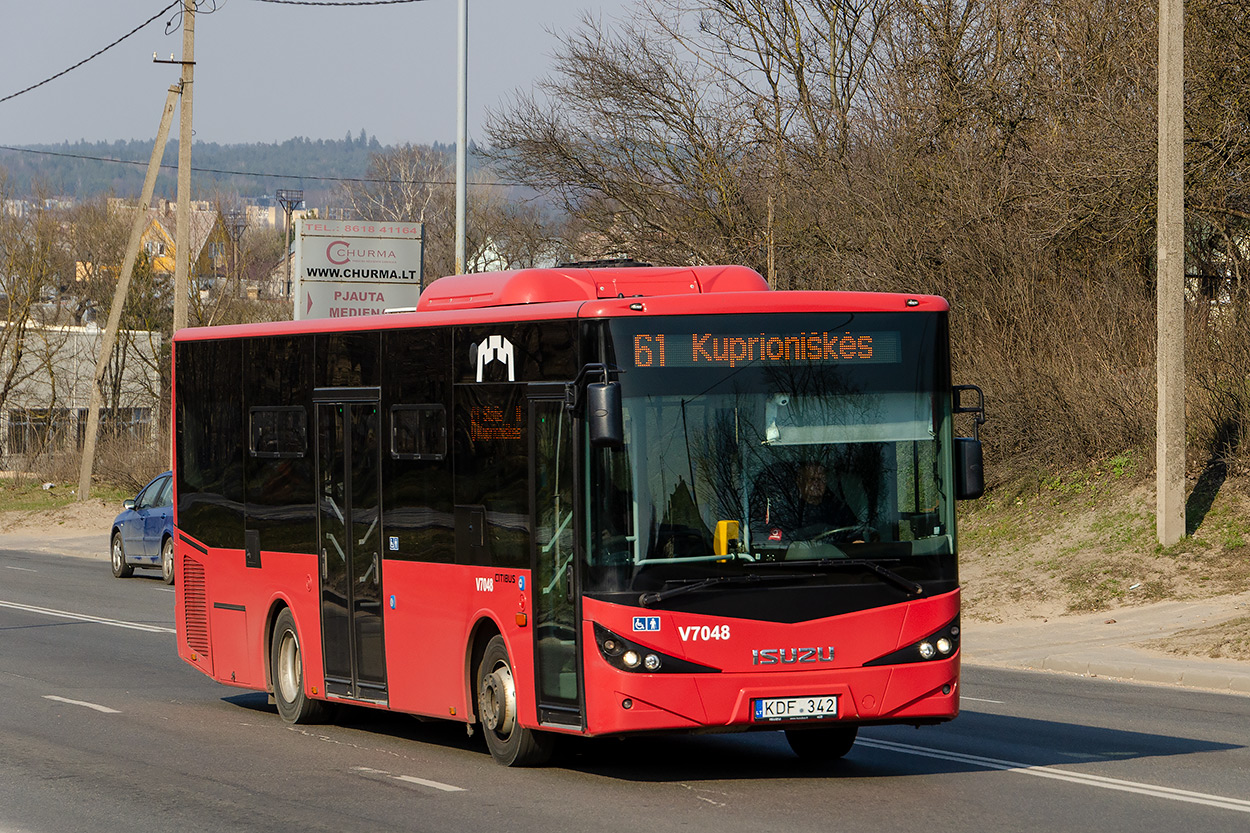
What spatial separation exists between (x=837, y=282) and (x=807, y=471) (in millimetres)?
20065

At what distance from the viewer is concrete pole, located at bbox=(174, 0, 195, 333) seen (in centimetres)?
3447

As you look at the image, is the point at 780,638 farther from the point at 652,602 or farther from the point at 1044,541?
the point at 1044,541

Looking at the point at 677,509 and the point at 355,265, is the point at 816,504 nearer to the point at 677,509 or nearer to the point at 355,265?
the point at 677,509

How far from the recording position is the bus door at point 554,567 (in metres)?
9.61

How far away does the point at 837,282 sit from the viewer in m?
29.3

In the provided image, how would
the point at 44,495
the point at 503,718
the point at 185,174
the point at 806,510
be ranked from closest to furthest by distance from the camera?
the point at 806,510 → the point at 503,718 → the point at 185,174 → the point at 44,495

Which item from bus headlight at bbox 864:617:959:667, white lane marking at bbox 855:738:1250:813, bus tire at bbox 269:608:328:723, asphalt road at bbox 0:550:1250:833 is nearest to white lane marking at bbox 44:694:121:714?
asphalt road at bbox 0:550:1250:833

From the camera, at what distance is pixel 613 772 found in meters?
10.3

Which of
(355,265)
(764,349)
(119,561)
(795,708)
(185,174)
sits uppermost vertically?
(185,174)

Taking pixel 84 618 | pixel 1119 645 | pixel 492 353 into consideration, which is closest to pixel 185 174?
pixel 84 618

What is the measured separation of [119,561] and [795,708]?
2257 centimetres

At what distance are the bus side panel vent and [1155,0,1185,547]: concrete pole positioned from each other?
11.7 metres

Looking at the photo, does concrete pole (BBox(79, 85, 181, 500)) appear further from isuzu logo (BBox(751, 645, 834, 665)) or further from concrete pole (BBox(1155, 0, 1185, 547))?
isuzu logo (BBox(751, 645, 834, 665))

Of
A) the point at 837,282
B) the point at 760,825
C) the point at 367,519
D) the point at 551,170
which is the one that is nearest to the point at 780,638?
the point at 760,825
